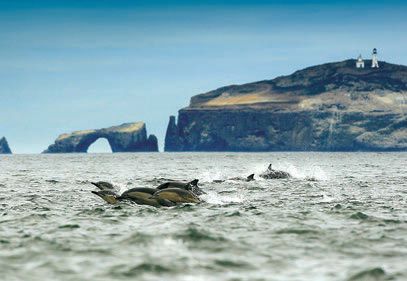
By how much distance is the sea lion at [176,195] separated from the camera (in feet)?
102

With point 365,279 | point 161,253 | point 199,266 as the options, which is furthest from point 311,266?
point 161,253

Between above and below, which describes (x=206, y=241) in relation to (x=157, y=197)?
below

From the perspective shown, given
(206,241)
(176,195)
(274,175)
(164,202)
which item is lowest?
(274,175)

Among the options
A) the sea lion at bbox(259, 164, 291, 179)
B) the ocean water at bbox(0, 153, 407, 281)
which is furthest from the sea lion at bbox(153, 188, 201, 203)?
the sea lion at bbox(259, 164, 291, 179)

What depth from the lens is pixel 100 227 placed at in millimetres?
23281

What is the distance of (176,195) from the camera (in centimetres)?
3142

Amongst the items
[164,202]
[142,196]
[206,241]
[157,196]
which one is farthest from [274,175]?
[206,241]

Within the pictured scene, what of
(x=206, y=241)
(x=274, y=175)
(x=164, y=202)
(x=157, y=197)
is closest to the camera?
(x=206, y=241)

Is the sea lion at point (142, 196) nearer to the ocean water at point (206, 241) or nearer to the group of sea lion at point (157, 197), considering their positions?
the group of sea lion at point (157, 197)

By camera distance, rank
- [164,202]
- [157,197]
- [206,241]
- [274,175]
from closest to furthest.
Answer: [206,241], [164,202], [157,197], [274,175]

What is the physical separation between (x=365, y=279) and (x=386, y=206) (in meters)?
16.9

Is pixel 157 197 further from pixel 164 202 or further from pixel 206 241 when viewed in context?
pixel 206 241

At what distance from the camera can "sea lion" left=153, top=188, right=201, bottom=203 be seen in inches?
1219

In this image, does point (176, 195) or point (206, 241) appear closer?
point (206, 241)
